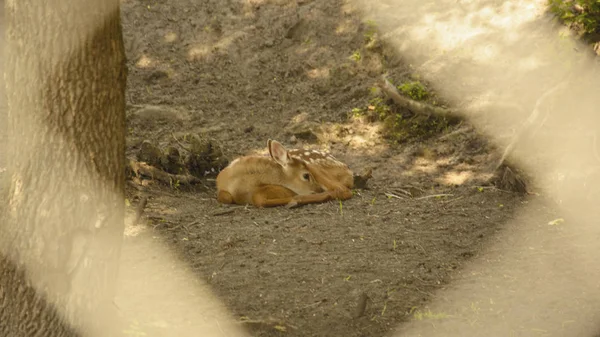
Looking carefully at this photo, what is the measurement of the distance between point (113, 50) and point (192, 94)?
736 cm

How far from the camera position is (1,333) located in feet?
11.2

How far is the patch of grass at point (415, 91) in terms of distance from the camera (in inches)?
359

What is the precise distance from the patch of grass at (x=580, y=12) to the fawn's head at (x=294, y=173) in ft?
9.96

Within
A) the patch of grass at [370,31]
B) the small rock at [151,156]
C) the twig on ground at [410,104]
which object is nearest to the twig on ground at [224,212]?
the small rock at [151,156]

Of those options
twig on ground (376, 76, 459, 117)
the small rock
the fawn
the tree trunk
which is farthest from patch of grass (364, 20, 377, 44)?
the tree trunk

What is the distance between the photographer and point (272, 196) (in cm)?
726

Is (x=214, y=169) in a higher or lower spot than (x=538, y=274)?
lower

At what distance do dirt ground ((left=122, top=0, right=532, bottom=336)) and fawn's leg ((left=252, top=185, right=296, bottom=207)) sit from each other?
16 centimetres

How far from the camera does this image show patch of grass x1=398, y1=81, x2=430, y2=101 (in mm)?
9109

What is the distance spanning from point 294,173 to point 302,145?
177 cm

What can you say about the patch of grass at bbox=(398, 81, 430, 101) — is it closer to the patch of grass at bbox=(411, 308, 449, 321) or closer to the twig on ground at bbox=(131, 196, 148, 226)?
the twig on ground at bbox=(131, 196, 148, 226)

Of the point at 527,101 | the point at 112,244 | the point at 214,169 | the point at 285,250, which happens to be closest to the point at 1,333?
the point at 112,244

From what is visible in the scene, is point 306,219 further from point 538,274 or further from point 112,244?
point 112,244

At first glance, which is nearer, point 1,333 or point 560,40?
point 1,333
